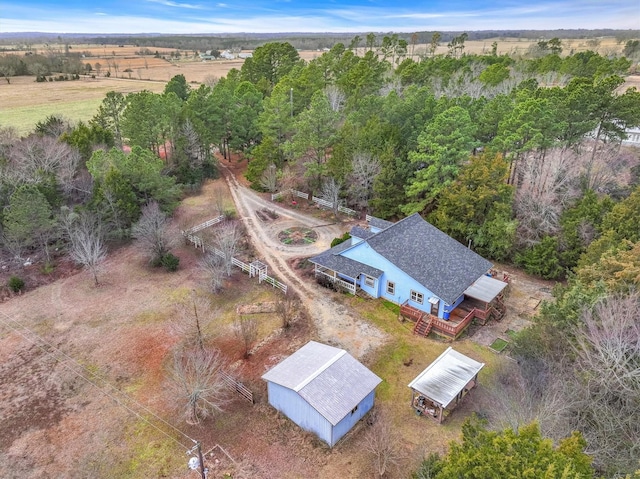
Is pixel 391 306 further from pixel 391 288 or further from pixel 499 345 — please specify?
pixel 499 345

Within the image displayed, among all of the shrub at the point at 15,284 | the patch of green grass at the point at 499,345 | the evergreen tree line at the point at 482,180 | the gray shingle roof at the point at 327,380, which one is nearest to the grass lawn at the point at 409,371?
the patch of green grass at the point at 499,345

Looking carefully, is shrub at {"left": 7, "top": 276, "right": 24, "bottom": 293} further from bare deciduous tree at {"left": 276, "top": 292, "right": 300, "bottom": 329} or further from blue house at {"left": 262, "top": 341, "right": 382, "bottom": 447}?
blue house at {"left": 262, "top": 341, "right": 382, "bottom": 447}

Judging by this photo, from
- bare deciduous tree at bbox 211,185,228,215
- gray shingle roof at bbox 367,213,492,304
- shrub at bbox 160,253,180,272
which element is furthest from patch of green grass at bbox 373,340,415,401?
bare deciduous tree at bbox 211,185,228,215

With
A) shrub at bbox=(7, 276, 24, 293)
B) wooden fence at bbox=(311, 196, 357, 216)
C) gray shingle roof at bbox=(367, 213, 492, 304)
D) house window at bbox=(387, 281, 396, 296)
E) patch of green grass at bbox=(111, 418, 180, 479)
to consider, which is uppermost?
gray shingle roof at bbox=(367, 213, 492, 304)

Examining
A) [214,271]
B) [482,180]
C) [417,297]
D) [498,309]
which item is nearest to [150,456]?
[214,271]

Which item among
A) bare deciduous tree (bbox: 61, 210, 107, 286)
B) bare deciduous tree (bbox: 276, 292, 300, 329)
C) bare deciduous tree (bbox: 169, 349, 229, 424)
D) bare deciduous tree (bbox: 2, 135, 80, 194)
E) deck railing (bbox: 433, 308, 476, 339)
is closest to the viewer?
bare deciduous tree (bbox: 169, 349, 229, 424)

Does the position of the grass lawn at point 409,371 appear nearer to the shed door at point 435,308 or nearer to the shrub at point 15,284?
the shed door at point 435,308
